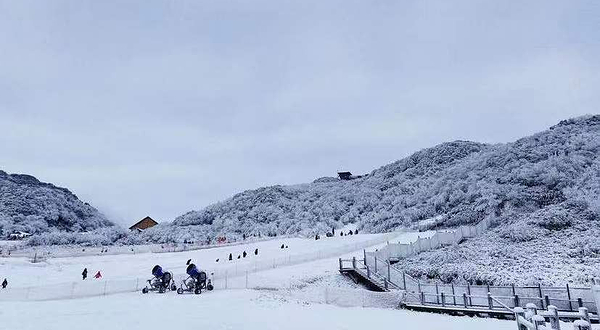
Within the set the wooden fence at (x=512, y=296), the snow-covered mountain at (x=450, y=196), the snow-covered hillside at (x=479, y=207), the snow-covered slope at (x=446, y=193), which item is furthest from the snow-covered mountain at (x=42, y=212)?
the wooden fence at (x=512, y=296)

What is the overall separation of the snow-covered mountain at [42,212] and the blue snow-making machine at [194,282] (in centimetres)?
9613

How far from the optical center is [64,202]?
138250 mm

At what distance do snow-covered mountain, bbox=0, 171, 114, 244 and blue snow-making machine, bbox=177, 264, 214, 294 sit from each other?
96127 millimetres

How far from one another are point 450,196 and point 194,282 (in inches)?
2255

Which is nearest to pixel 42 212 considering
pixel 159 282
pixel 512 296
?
pixel 159 282

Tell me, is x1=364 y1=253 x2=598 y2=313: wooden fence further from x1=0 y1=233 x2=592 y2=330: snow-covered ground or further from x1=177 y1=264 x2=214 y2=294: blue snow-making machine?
x1=177 y1=264 x2=214 y2=294: blue snow-making machine

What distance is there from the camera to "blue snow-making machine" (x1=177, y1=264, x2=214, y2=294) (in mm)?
26578

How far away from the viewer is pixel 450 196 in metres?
75.1

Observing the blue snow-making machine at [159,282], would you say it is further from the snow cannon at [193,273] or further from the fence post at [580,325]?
the fence post at [580,325]

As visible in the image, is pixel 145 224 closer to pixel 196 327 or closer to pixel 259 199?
pixel 259 199

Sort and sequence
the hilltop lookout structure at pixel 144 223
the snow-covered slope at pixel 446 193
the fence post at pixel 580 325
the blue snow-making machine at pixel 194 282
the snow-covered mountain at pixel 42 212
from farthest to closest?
the hilltop lookout structure at pixel 144 223 < the snow-covered mountain at pixel 42 212 < the snow-covered slope at pixel 446 193 < the blue snow-making machine at pixel 194 282 < the fence post at pixel 580 325

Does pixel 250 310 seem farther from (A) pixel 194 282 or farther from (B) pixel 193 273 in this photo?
(A) pixel 194 282

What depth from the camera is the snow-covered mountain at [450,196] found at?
182 feet

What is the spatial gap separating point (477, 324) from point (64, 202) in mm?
142905
